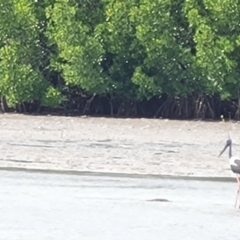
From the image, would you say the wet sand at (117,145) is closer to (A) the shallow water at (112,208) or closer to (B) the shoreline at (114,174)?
(B) the shoreline at (114,174)

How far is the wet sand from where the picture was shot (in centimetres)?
1723

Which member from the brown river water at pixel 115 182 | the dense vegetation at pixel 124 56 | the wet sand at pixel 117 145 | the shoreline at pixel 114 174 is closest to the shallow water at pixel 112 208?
the brown river water at pixel 115 182

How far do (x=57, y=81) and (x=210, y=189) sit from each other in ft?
47.4

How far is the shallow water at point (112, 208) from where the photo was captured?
10.9m

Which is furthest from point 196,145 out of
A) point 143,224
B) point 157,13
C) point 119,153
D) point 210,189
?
point 143,224

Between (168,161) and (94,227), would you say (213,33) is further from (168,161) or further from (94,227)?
(94,227)

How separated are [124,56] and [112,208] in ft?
51.2

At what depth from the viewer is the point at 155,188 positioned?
48.8 ft

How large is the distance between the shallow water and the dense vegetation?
11.2 meters

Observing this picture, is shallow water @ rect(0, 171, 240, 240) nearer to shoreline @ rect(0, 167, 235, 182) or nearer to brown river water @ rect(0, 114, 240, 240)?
brown river water @ rect(0, 114, 240, 240)

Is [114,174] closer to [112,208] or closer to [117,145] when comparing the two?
[117,145]

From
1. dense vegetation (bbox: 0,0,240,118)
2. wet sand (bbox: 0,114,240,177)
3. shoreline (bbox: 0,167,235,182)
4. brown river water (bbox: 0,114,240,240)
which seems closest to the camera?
brown river water (bbox: 0,114,240,240)

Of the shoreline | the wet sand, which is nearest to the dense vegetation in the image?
the wet sand

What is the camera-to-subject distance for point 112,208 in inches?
492
